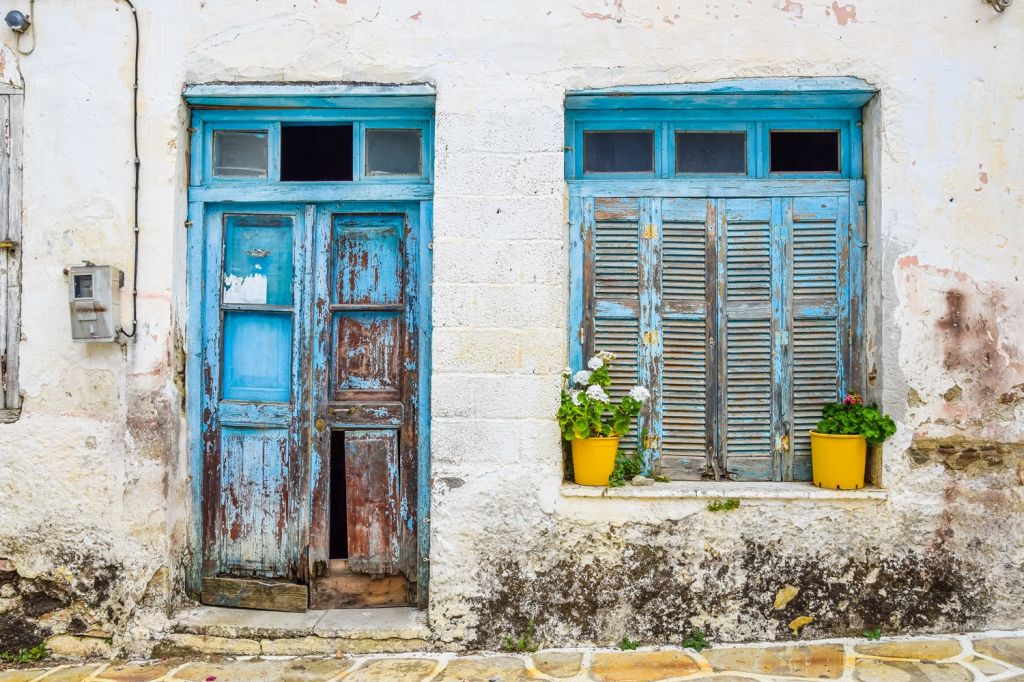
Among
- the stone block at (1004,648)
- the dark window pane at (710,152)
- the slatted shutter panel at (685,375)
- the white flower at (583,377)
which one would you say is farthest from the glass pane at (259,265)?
the stone block at (1004,648)

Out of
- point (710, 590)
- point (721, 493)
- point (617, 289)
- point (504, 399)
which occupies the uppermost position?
point (617, 289)

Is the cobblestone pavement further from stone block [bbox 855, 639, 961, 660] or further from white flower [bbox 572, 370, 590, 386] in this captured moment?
white flower [bbox 572, 370, 590, 386]

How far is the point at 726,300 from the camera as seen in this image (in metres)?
4.15

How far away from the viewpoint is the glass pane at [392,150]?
167 inches

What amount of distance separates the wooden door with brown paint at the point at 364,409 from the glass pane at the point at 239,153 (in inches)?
17.9

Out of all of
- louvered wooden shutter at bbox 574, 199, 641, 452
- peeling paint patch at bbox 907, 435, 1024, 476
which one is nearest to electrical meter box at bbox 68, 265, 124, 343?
louvered wooden shutter at bbox 574, 199, 641, 452

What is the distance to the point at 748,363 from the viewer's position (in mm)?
4148

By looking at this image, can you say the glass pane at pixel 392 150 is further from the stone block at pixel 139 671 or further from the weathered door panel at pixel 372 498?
the stone block at pixel 139 671

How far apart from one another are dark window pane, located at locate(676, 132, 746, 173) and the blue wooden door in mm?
2084

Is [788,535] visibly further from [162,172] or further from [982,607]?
[162,172]

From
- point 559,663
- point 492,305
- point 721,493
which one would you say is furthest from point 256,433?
point 721,493

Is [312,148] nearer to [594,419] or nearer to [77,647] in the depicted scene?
[594,419]

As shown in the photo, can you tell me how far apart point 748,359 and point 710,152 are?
1.15m

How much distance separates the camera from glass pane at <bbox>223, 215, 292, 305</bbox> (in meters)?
4.28
